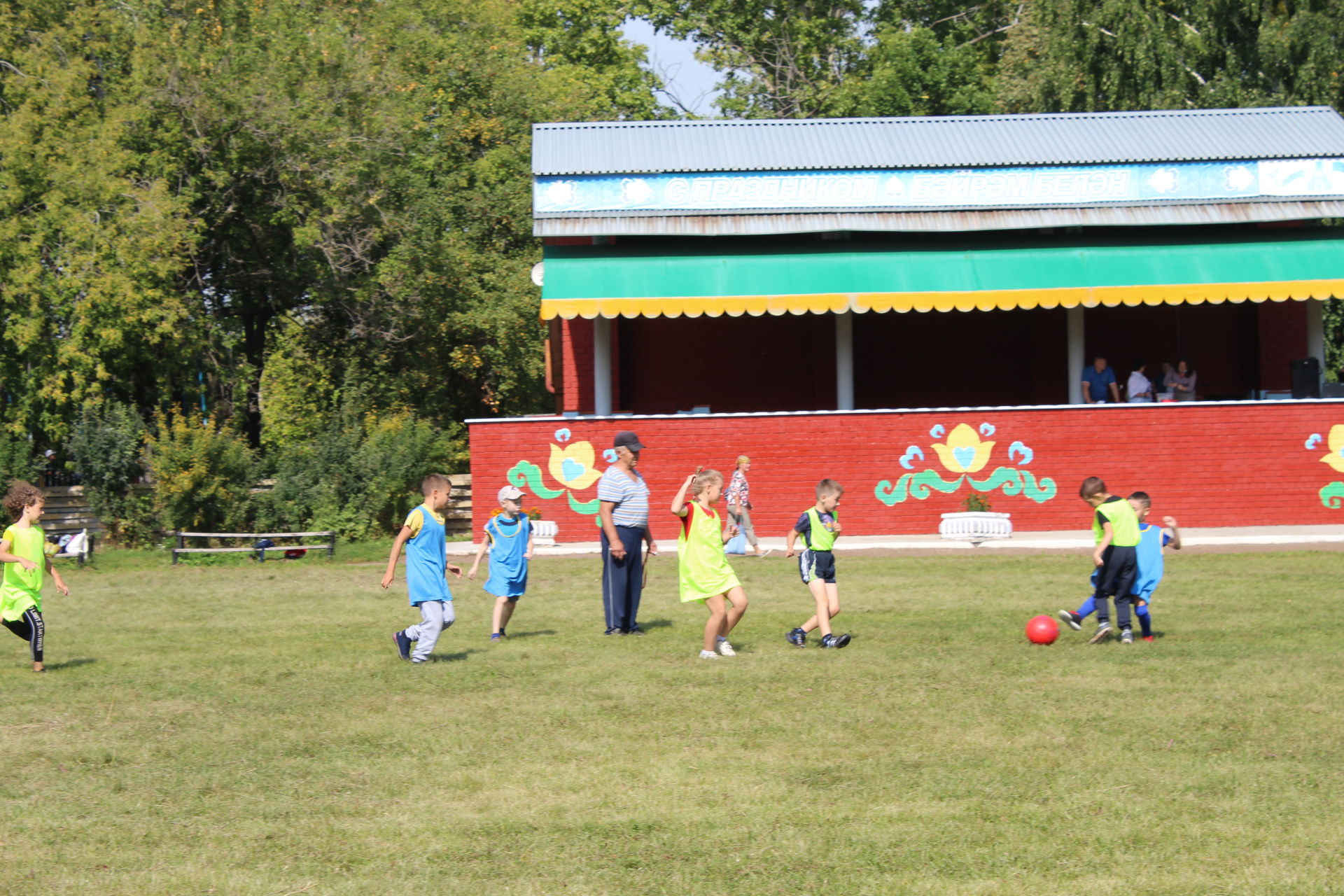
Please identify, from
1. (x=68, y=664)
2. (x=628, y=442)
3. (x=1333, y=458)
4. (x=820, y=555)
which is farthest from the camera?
(x=1333, y=458)

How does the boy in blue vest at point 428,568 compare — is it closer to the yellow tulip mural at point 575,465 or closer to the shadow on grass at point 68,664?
the shadow on grass at point 68,664

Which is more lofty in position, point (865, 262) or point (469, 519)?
point (865, 262)

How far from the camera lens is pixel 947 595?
1542cm

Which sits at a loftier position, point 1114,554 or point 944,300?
point 944,300

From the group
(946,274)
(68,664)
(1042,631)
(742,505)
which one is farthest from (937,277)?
(68,664)

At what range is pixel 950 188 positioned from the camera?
23625 mm

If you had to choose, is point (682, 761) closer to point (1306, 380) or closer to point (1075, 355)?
point (1075, 355)

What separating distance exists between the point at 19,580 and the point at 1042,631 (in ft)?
27.5

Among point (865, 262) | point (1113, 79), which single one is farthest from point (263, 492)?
point (1113, 79)

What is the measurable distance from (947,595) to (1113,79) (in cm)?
2481

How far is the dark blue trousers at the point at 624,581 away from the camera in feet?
42.2

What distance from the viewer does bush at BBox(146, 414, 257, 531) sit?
75.9 ft

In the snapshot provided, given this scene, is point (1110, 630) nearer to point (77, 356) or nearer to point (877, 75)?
point (77, 356)

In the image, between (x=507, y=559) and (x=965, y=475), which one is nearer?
(x=507, y=559)
